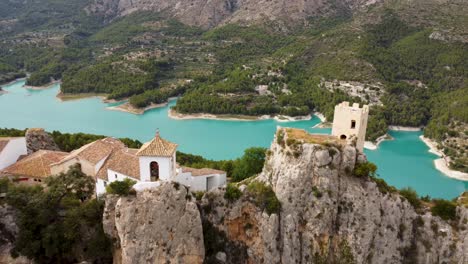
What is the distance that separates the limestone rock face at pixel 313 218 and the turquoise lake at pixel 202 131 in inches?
1299

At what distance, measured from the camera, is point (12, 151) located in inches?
1214

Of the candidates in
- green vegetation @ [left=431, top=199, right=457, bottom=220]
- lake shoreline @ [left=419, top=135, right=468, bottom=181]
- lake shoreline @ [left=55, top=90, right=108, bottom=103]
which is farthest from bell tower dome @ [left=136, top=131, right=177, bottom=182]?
lake shoreline @ [left=55, top=90, right=108, bottom=103]

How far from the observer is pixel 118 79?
341ft

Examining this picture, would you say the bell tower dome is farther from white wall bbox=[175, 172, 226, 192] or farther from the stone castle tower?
the stone castle tower

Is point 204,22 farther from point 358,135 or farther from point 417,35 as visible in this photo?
point 358,135

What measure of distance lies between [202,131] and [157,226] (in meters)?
54.8

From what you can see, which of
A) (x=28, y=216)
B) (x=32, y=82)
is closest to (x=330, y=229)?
(x=28, y=216)

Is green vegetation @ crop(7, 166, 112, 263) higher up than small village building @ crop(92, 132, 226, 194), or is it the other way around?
small village building @ crop(92, 132, 226, 194)

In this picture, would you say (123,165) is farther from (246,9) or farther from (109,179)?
(246,9)

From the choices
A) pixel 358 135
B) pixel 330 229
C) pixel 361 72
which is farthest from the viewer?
pixel 361 72

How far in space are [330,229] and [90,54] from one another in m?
132

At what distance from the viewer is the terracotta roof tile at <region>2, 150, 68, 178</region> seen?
94.4 feet

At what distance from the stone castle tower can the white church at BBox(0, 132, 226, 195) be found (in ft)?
28.7

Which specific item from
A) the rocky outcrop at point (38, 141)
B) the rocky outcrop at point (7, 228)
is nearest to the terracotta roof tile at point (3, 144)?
the rocky outcrop at point (38, 141)
